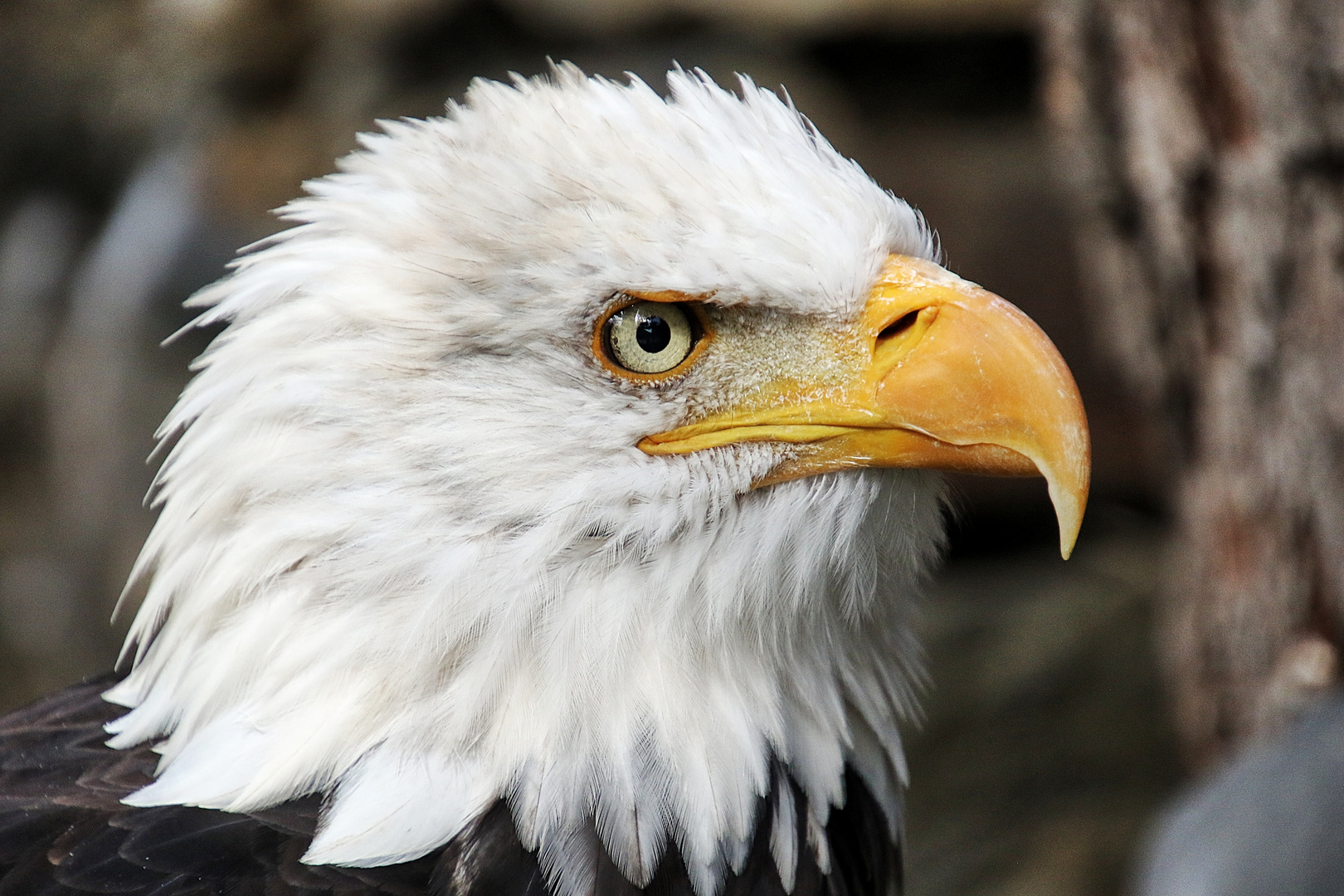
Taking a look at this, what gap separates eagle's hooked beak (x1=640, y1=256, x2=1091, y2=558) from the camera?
1.82 metres

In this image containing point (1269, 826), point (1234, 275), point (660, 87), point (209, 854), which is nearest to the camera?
point (209, 854)

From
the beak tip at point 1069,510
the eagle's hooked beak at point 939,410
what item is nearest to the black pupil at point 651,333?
the eagle's hooked beak at point 939,410

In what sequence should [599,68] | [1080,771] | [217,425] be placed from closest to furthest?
[217,425], [1080,771], [599,68]

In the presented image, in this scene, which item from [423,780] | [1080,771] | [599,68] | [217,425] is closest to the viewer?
[423,780]

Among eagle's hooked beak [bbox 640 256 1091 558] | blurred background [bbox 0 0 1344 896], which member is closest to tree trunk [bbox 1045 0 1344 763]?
blurred background [bbox 0 0 1344 896]

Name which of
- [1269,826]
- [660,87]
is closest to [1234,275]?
[1269,826]

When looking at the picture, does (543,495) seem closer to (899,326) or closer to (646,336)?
(646,336)

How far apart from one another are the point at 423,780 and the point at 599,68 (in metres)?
5.77

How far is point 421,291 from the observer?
5.96 ft

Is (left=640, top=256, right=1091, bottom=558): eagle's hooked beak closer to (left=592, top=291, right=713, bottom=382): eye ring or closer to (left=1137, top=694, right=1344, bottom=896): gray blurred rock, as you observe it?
(left=592, top=291, right=713, bottom=382): eye ring

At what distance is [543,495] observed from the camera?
70.4 inches

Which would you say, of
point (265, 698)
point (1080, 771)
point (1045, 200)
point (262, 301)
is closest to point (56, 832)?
point (265, 698)

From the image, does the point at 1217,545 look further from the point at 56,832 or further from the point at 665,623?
the point at 56,832

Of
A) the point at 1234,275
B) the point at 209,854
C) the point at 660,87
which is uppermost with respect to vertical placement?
the point at 660,87
